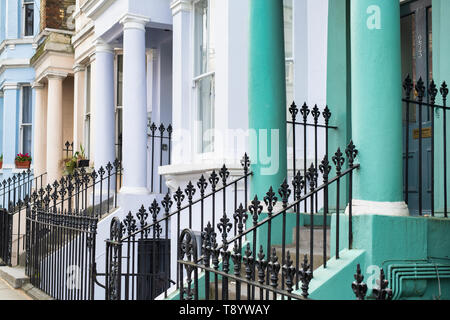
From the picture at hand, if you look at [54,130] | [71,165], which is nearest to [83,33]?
[54,130]

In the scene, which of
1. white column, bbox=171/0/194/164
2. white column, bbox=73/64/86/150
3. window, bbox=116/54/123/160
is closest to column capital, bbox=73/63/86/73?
white column, bbox=73/64/86/150

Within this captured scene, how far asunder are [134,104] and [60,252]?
3024mm

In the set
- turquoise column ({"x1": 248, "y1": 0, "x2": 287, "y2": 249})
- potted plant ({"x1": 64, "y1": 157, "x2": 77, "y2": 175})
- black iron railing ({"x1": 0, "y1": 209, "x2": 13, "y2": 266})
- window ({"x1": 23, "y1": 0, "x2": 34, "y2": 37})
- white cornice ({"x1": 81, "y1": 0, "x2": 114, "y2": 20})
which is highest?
window ({"x1": 23, "y1": 0, "x2": 34, "y2": 37})

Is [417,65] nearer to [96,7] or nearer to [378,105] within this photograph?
[378,105]

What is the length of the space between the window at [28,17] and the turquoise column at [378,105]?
53.2 feet

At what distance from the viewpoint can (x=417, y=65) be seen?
23.3ft

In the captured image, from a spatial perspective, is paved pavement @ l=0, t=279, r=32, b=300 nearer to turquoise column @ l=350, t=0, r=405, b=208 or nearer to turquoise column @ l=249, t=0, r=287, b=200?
turquoise column @ l=249, t=0, r=287, b=200

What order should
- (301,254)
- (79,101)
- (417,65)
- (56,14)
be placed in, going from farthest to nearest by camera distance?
(56,14)
(79,101)
(417,65)
(301,254)

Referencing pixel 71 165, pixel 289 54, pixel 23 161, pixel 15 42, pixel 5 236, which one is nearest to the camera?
pixel 289 54

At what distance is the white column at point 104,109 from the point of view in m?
11.9

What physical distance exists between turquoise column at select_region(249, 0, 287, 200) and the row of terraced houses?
17 millimetres

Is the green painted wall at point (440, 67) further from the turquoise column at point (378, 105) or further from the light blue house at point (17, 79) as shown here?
the light blue house at point (17, 79)

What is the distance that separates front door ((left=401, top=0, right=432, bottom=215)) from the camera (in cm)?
692

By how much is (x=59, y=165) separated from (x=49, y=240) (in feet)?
21.2
